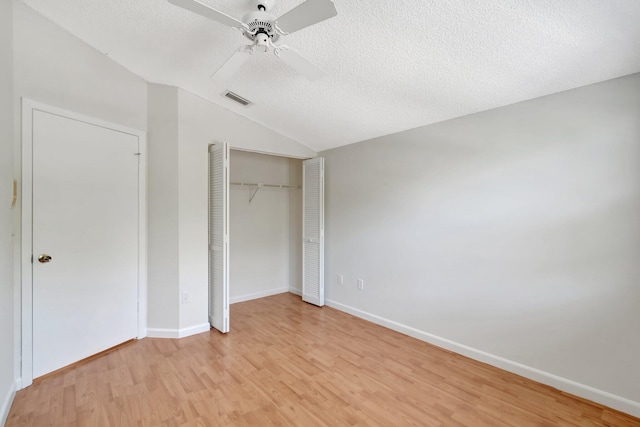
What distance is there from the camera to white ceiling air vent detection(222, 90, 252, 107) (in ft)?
9.94

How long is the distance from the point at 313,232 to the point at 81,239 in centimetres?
258

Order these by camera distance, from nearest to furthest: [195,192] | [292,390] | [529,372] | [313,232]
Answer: [292,390] < [529,372] < [195,192] < [313,232]

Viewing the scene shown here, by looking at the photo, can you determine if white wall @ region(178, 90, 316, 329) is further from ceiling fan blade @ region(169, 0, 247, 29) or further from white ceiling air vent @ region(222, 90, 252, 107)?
ceiling fan blade @ region(169, 0, 247, 29)

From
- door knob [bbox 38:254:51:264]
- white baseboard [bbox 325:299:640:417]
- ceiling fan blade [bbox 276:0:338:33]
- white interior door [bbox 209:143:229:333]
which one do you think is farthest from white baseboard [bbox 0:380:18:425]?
white baseboard [bbox 325:299:640:417]

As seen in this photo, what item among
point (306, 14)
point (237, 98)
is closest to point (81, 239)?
point (237, 98)

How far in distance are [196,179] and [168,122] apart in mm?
653

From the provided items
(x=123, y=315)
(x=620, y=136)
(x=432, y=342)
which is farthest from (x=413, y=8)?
(x=123, y=315)

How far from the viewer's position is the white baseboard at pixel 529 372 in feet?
6.31

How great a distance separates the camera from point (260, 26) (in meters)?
1.62

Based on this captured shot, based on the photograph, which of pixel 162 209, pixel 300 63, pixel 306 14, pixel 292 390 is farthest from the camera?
pixel 162 209

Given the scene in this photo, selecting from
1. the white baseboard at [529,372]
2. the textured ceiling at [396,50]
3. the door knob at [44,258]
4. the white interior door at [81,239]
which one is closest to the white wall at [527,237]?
the white baseboard at [529,372]

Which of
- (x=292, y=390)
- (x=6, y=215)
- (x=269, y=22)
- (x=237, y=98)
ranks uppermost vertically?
(x=237, y=98)

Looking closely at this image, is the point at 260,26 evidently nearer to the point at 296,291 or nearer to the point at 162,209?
the point at 162,209

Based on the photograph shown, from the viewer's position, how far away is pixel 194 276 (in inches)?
124
